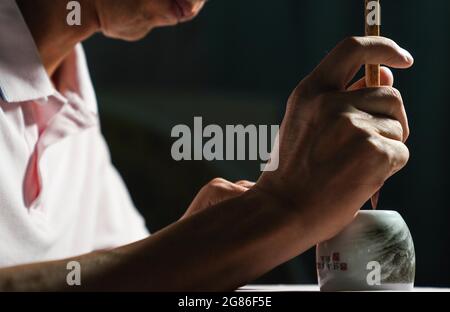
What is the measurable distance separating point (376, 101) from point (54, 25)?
50 cm

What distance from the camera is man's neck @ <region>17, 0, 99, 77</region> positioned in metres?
0.81

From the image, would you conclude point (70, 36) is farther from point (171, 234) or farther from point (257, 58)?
point (257, 58)

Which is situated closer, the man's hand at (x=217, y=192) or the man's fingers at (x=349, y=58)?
the man's fingers at (x=349, y=58)

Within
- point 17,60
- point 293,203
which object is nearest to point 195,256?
point 293,203

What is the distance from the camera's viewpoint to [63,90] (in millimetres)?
960

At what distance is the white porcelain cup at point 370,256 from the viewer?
484mm

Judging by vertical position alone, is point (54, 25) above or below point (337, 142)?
above

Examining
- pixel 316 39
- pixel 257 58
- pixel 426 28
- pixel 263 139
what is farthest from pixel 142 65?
pixel 263 139

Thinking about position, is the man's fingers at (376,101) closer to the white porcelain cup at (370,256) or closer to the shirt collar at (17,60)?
the white porcelain cup at (370,256)

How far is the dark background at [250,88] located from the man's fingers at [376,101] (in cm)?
119

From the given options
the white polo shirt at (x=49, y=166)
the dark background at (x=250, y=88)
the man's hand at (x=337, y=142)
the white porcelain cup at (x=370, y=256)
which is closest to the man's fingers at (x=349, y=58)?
the man's hand at (x=337, y=142)

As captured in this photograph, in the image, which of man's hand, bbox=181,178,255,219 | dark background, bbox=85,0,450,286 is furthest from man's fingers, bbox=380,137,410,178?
dark background, bbox=85,0,450,286

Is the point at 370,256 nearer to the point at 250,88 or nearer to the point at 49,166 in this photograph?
the point at 49,166

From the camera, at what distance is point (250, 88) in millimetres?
1854
